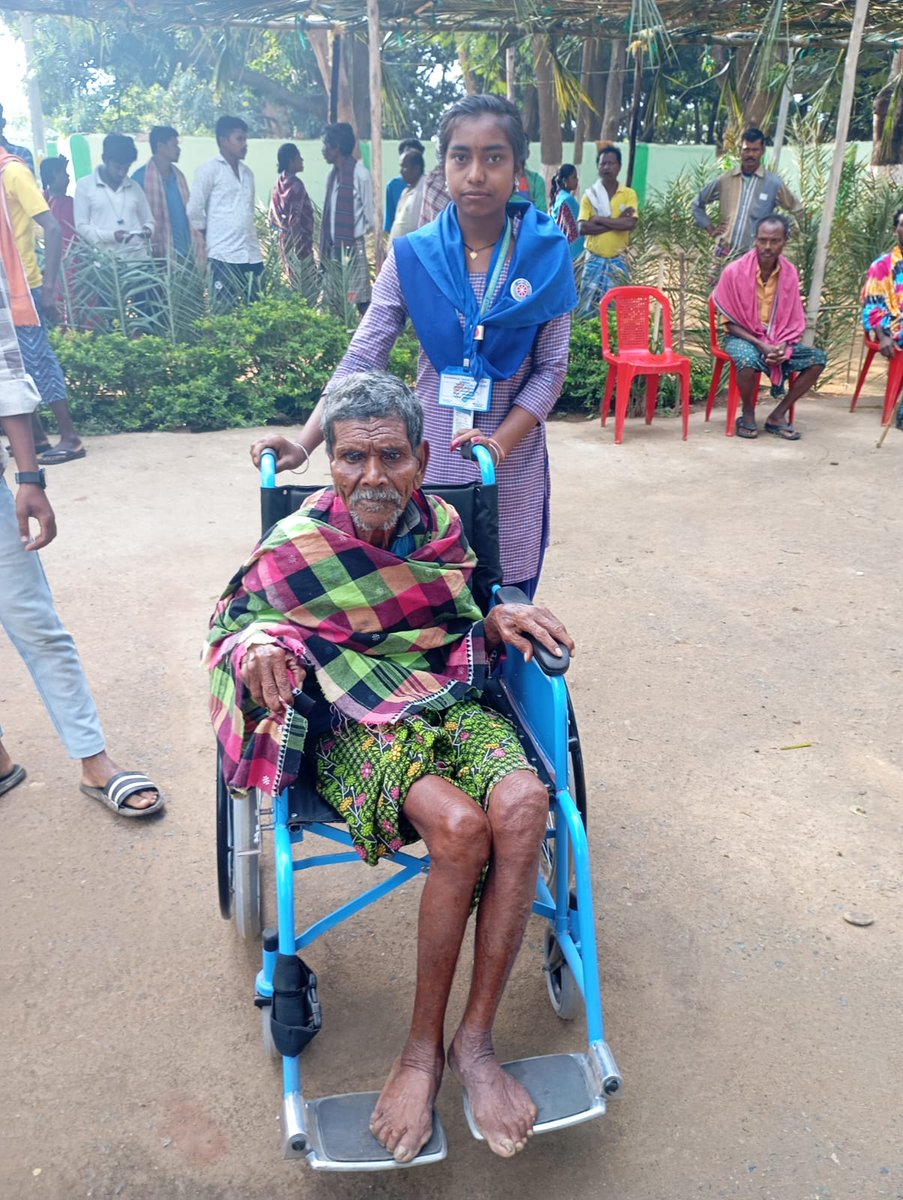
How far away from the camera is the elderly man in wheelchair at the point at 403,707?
189 centimetres

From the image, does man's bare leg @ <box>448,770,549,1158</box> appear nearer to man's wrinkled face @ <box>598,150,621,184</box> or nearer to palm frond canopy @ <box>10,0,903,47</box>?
palm frond canopy @ <box>10,0,903,47</box>

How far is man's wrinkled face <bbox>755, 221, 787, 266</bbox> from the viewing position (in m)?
6.85

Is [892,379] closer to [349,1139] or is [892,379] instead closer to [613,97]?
[349,1139]

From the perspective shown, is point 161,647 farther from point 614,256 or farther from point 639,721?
point 614,256

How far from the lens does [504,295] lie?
8.80ft

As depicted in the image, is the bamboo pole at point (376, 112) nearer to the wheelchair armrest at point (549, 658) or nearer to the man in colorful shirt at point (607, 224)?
the man in colorful shirt at point (607, 224)

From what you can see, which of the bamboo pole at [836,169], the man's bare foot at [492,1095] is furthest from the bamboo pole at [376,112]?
the man's bare foot at [492,1095]

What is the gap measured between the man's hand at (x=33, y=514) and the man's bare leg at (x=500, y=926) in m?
1.45

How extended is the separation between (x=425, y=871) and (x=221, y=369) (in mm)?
5730

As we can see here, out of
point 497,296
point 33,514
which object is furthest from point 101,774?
point 497,296

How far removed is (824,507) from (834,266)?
12.3 ft

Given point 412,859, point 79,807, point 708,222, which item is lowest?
point 79,807

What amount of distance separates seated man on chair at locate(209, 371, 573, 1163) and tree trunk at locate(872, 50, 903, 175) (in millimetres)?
9152

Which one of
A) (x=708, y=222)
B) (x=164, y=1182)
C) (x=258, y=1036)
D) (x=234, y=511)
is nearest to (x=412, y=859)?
(x=258, y=1036)
